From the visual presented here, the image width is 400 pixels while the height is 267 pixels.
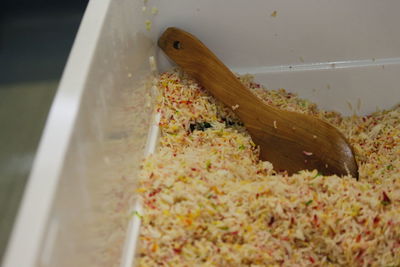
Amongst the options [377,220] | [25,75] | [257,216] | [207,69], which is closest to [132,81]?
[207,69]

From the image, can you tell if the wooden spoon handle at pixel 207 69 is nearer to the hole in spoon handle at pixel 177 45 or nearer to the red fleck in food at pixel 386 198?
the hole in spoon handle at pixel 177 45

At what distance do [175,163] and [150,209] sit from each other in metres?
0.17

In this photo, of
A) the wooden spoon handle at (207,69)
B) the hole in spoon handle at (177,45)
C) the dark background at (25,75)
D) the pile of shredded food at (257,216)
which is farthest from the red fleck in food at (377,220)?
the dark background at (25,75)

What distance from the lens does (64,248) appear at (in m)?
0.75

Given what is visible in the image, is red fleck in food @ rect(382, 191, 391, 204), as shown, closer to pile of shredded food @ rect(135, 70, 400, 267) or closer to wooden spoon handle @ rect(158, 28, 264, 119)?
pile of shredded food @ rect(135, 70, 400, 267)

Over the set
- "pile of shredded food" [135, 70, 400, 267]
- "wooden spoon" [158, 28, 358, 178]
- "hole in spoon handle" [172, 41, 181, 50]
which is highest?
"hole in spoon handle" [172, 41, 181, 50]

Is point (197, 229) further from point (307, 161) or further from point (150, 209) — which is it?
point (307, 161)

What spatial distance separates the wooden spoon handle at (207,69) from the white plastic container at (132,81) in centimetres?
8

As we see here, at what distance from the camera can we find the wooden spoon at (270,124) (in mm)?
1440

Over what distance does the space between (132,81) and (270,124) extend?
46 cm

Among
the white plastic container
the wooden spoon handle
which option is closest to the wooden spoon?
the wooden spoon handle

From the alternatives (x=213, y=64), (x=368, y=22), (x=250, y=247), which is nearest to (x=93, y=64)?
(x=250, y=247)

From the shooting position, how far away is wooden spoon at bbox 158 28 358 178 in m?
1.44

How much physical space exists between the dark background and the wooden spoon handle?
0.97 meters
